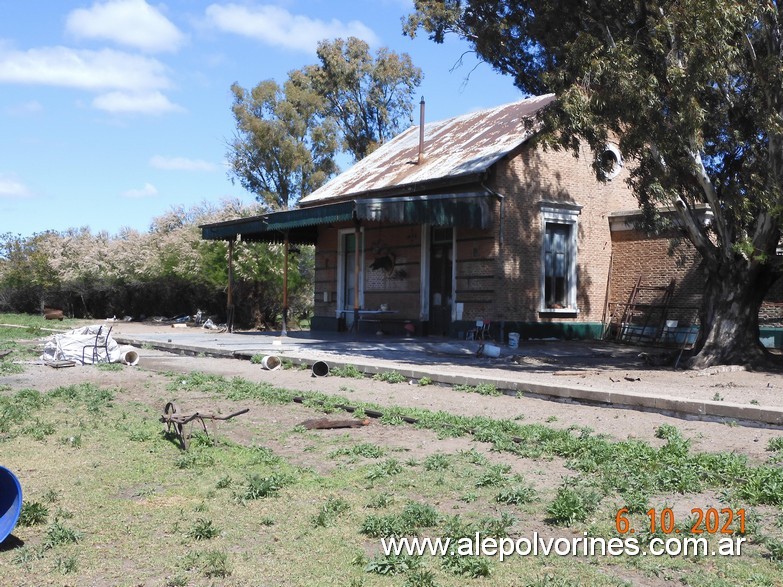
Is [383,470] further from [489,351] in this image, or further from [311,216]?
[311,216]

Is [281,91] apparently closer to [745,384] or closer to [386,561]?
[745,384]

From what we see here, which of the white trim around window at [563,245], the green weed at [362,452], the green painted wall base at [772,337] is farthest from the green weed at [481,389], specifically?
the green painted wall base at [772,337]

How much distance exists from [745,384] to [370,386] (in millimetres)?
6037

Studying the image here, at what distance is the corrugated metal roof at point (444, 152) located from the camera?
2152 centimetres

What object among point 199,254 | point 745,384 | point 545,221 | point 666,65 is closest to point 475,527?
point 745,384

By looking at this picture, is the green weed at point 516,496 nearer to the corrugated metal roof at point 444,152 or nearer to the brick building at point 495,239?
the brick building at point 495,239

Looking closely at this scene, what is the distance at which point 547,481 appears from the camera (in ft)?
21.2

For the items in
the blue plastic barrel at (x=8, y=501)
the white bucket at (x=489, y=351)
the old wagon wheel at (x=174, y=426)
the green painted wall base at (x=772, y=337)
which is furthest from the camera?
the green painted wall base at (x=772, y=337)

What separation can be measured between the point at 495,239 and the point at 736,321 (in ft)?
24.3

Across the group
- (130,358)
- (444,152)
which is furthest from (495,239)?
(130,358)

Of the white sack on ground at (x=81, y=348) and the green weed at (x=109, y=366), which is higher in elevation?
the white sack on ground at (x=81, y=348)

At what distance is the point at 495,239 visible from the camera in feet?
68.1

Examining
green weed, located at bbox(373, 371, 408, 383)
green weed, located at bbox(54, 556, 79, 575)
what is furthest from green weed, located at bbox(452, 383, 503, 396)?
green weed, located at bbox(54, 556, 79, 575)

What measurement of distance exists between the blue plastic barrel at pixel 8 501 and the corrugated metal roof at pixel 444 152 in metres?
15.9
